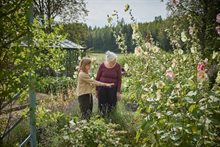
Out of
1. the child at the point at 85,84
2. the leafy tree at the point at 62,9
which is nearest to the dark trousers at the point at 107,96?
the child at the point at 85,84

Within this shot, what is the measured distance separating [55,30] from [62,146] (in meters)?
2.44

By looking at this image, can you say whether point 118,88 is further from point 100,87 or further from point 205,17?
point 205,17

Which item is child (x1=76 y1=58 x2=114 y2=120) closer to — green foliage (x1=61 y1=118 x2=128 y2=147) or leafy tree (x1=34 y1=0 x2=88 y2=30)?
green foliage (x1=61 y1=118 x2=128 y2=147)

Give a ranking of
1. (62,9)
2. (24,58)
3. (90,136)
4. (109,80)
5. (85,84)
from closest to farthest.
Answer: (24,58) → (90,136) → (85,84) → (109,80) → (62,9)

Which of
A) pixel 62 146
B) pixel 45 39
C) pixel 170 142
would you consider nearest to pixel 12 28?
pixel 45 39

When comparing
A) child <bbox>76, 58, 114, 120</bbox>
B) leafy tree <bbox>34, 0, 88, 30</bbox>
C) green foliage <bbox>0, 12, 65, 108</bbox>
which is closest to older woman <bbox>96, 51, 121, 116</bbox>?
child <bbox>76, 58, 114, 120</bbox>

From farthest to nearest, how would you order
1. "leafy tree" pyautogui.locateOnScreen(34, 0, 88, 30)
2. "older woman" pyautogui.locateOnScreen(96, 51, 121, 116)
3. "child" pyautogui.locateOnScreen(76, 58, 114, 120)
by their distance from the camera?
"leafy tree" pyautogui.locateOnScreen(34, 0, 88, 30)
"older woman" pyautogui.locateOnScreen(96, 51, 121, 116)
"child" pyautogui.locateOnScreen(76, 58, 114, 120)

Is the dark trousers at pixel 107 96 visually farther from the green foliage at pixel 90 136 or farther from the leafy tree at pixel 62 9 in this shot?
the leafy tree at pixel 62 9

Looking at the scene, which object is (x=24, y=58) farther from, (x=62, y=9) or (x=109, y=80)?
(x=62, y=9)

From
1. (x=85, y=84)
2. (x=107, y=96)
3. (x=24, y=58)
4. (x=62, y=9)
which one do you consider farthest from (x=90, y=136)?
(x=62, y=9)

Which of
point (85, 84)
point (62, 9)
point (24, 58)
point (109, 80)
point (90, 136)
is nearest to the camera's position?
point (24, 58)

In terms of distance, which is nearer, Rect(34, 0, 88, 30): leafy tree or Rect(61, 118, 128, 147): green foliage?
Rect(61, 118, 128, 147): green foliage

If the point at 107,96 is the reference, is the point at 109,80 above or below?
above

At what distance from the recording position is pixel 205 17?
11062 millimetres
